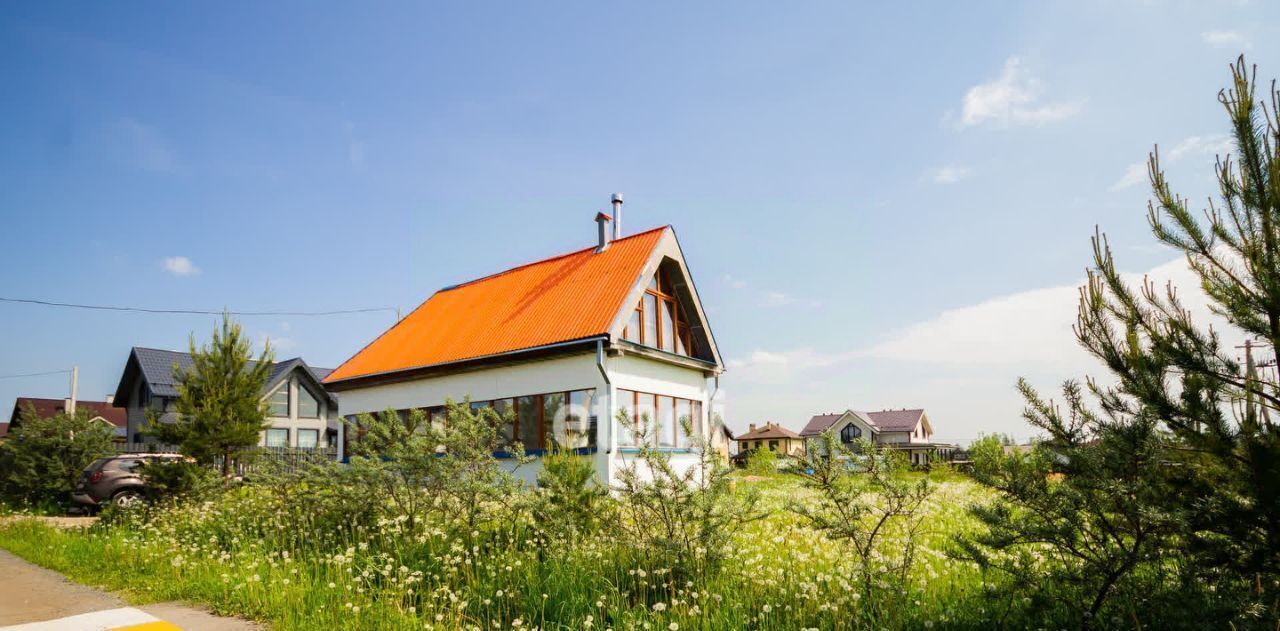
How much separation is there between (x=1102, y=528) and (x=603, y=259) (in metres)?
15.8

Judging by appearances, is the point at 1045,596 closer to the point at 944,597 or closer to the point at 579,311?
the point at 944,597

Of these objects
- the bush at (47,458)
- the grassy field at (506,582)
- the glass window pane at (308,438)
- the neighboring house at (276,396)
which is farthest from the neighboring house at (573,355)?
the glass window pane at (308,438)

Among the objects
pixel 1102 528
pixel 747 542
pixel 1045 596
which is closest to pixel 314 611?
pixel 747 542

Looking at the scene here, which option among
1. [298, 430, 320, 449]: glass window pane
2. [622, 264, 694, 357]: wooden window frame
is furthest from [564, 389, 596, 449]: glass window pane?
[298, 430, 320, 449]: glass window pane

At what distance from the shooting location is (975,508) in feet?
15.7

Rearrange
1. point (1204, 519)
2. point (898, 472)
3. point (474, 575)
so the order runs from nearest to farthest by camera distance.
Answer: point (1204, 519), point (898, 472), point (474, 575)

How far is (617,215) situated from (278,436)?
26436 millimetres

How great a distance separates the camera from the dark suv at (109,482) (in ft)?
56.1

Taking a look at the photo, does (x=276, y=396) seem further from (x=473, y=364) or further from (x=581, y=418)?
(x=581, y=418)

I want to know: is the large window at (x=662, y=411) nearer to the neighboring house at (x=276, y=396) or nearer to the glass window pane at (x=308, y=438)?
the neighboring house at (x=276, y=396)

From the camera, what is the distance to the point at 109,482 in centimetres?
1728

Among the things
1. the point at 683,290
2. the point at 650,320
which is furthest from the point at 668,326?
the point at 683,290

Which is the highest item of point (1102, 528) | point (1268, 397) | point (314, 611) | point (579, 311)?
point (579, 311)

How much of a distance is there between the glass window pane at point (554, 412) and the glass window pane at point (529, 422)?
9.5 inches
